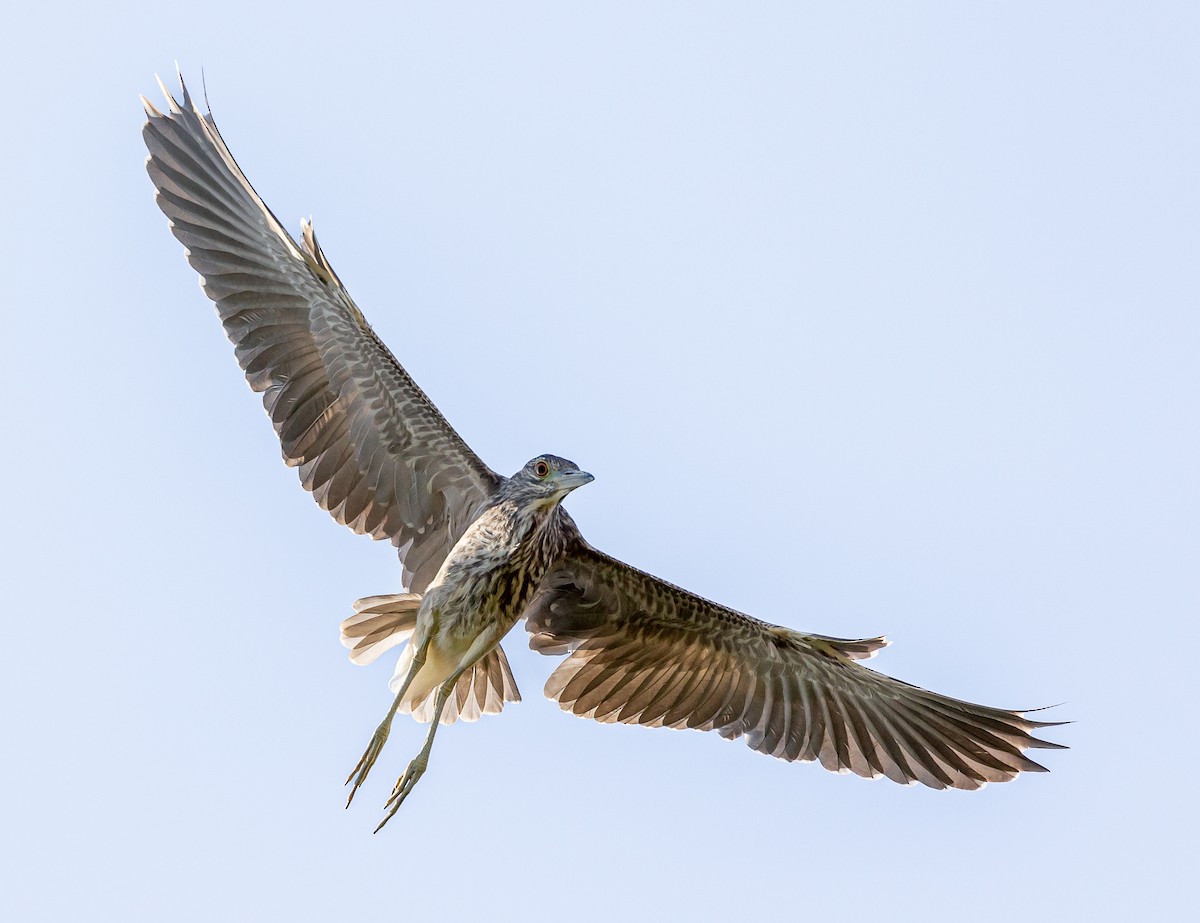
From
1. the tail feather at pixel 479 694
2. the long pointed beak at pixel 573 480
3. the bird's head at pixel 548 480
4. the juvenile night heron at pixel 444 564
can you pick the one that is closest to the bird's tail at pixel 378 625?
the juvenile night heron at pixel 444 564

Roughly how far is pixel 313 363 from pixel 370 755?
2.95 meters

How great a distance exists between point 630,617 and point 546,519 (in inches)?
50.3

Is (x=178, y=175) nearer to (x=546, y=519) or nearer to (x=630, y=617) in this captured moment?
(x=546, y=519)

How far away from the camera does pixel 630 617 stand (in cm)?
1198

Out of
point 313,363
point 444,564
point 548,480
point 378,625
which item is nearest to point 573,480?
point 548,480

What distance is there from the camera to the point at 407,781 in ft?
34.5

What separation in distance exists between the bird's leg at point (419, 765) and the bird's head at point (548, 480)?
1255mm

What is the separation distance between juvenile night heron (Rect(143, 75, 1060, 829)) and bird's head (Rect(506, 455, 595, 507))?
0.12 metres

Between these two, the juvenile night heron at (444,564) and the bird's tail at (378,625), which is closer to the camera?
the bird's tail at (378,625)

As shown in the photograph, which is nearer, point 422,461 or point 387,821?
point 387,821

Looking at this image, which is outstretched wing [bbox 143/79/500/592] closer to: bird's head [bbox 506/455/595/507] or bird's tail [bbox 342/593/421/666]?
bird's tail [bbox 342/593/421/666]

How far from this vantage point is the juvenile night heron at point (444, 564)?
11.6 m

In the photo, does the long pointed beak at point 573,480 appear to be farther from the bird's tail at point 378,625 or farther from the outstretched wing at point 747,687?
the bird's tail at point 378,625

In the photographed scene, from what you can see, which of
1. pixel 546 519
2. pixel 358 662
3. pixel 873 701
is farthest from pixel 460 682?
pixel 873 701
